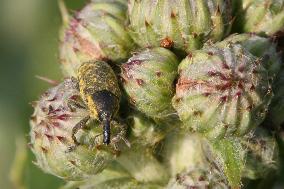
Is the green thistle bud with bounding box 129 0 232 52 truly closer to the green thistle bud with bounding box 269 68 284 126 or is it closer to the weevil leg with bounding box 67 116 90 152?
the green thistle bud with bounding box 269 68 284 126

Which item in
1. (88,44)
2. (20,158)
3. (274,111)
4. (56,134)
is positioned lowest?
(20,158)

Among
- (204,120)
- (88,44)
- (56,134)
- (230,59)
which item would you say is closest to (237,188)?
(204,120)

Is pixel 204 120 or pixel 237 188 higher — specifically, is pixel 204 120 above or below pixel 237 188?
above

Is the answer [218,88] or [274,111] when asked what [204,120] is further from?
[274,111]

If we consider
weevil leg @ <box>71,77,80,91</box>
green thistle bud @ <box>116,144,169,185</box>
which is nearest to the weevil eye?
weevil leg @ <box>71,77,80,91</box>

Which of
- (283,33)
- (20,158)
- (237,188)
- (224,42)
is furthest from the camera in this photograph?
(20,158)

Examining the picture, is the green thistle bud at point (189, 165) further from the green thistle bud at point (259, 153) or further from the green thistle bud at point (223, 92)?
the green thistle bud at point (223, 92)
